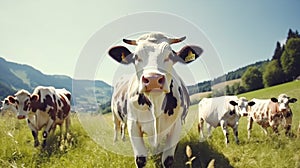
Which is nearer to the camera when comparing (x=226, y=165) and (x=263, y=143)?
(x=226, y=165)

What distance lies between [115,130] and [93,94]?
2263mm

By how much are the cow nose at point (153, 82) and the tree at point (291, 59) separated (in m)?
51.7

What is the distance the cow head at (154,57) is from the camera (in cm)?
331

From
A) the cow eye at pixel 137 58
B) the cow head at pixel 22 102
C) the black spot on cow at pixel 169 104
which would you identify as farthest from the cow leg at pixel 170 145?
the cow head at pixel 22 102

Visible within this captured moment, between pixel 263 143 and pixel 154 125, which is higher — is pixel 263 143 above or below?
below

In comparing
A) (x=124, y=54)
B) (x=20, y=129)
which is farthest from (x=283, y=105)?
(x=20, y=129)

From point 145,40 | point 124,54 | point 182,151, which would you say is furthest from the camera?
point 182,151

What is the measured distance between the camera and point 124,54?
4.37 metres

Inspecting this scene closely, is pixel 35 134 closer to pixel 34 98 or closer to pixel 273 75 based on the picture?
pixel 34 98

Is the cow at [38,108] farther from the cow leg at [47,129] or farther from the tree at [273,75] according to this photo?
the tree at [273,75]

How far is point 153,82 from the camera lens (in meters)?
3.26

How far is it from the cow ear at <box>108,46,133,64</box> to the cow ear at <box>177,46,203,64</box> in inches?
28.4

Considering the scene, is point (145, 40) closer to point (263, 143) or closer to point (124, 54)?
point (124, 54)

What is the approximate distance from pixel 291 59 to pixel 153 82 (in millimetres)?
54949
